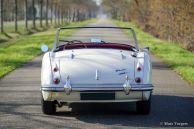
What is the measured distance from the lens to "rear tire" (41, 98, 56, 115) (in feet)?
24.4

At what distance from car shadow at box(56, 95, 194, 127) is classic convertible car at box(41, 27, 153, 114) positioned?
0.86 feet

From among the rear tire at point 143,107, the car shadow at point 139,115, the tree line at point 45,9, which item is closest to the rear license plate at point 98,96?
the car shadow at point 139,115

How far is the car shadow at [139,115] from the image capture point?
6.93 meters

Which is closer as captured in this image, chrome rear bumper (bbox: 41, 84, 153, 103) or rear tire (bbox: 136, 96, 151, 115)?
chrome rear bumper (bbox: 41, 84, 153, 103)

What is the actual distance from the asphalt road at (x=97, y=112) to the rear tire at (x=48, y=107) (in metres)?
0.09

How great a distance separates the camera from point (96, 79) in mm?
7098

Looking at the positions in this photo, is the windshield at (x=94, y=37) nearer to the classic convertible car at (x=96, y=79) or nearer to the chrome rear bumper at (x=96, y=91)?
the classic convertible car at (x=96, y=79)

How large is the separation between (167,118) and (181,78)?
4.98 m

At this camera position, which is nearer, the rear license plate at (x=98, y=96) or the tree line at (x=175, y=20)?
the rear license plate at (x=98, y=96)

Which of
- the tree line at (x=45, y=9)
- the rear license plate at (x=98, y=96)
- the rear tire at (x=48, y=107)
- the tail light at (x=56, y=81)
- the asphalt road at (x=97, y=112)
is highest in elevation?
the tail light at (x=56, y=81)

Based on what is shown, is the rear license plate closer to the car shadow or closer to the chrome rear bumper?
the chrome rear bumper

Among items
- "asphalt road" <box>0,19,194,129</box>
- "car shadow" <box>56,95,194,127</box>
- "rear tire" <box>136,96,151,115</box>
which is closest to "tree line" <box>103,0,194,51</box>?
"asphalt road" <box>0,19,194,129</box>

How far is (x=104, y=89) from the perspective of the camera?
704 centimetres

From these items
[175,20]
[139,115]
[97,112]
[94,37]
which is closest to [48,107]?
[97,112]
